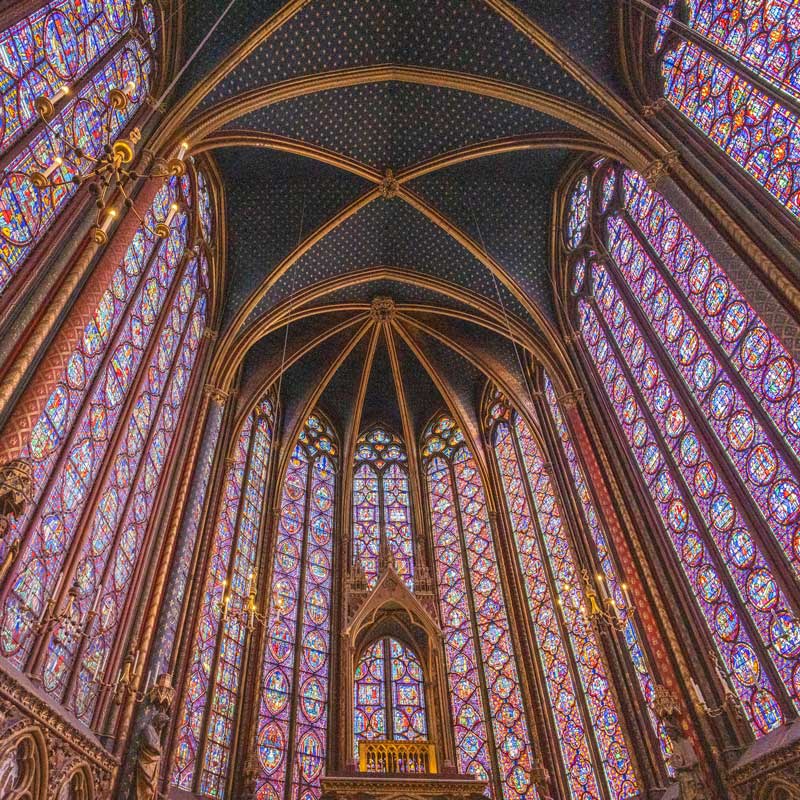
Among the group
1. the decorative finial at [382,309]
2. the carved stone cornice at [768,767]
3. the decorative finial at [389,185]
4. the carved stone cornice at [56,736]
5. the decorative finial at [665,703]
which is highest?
the decorative finial at [382,309]

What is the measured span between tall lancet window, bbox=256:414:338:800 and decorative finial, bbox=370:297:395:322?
428cm

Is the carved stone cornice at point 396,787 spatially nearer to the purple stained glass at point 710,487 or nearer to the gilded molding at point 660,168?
the purple stained glass at point 710,487

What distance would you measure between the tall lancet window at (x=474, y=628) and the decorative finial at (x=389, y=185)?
8.10 meters

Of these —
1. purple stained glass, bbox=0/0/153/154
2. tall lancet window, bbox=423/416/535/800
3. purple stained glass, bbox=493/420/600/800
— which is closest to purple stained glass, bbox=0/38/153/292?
purple stained glass, bbox=0/0/153/154

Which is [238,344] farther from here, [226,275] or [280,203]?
[280,203]

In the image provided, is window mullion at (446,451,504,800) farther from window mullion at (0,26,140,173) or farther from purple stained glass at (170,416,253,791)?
window mullion at (0,26,140,173)

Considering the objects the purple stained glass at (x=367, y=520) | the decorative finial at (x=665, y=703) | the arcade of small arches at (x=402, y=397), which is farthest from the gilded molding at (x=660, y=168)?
the purple stained glass at (x=367, y=520)

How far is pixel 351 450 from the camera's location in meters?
20.2

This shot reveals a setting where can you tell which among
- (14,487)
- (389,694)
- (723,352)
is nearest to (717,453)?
(723,352)

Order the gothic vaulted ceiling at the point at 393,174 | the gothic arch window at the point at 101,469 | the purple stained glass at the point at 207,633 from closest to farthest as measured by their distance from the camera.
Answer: the gothic arch window at the point at 101,469 < the purple stained glass at the point at 207,633 < the gothic vaulted ceiling at the point at 393,174

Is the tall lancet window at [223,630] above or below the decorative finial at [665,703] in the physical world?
above

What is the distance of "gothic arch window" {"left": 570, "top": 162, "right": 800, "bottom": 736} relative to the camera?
350 inches

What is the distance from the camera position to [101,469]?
10.0m

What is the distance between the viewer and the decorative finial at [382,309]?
19.1m
